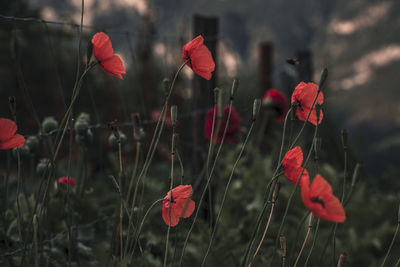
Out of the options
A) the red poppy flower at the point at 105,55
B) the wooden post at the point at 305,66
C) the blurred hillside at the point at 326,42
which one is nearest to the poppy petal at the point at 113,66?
the red poppy flower at the point at 105,55

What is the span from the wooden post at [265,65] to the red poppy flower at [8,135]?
127 inches

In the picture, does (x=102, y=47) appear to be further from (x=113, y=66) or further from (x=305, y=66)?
(x=305, y=66)

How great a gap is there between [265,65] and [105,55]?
10.9 ft

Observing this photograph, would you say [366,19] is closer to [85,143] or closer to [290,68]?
[290,68]

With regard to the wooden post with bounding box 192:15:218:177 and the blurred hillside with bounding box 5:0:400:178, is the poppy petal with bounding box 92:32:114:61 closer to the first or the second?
the blurred hillside with bounding box 5:0:400:178

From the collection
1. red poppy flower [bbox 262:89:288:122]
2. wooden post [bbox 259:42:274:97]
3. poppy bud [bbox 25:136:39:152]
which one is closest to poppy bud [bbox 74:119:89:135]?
poppy bud [bbox 25:136:39:152]

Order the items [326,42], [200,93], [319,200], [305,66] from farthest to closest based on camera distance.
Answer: [326,42] < [305,66] < [200,93] < [319,200]

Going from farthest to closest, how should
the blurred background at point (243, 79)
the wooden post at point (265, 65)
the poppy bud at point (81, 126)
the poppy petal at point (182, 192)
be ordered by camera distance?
1. the wooden post at point (265, 65)
2. the blurred background at point (243, 79)
3. the poppy bud at point (81, 126)
4. the poppy petal at point (182, 192)

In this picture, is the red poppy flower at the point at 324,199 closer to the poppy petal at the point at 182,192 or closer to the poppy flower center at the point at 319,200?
the poppy flower center at the point at 319,200

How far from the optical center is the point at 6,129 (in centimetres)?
66

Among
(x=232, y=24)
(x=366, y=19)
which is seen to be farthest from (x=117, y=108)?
(x=232, y=24)

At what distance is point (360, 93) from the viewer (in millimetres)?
20625

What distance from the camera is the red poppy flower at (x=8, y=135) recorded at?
0.65 meters

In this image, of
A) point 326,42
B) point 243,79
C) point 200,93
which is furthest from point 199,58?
point 326,42
